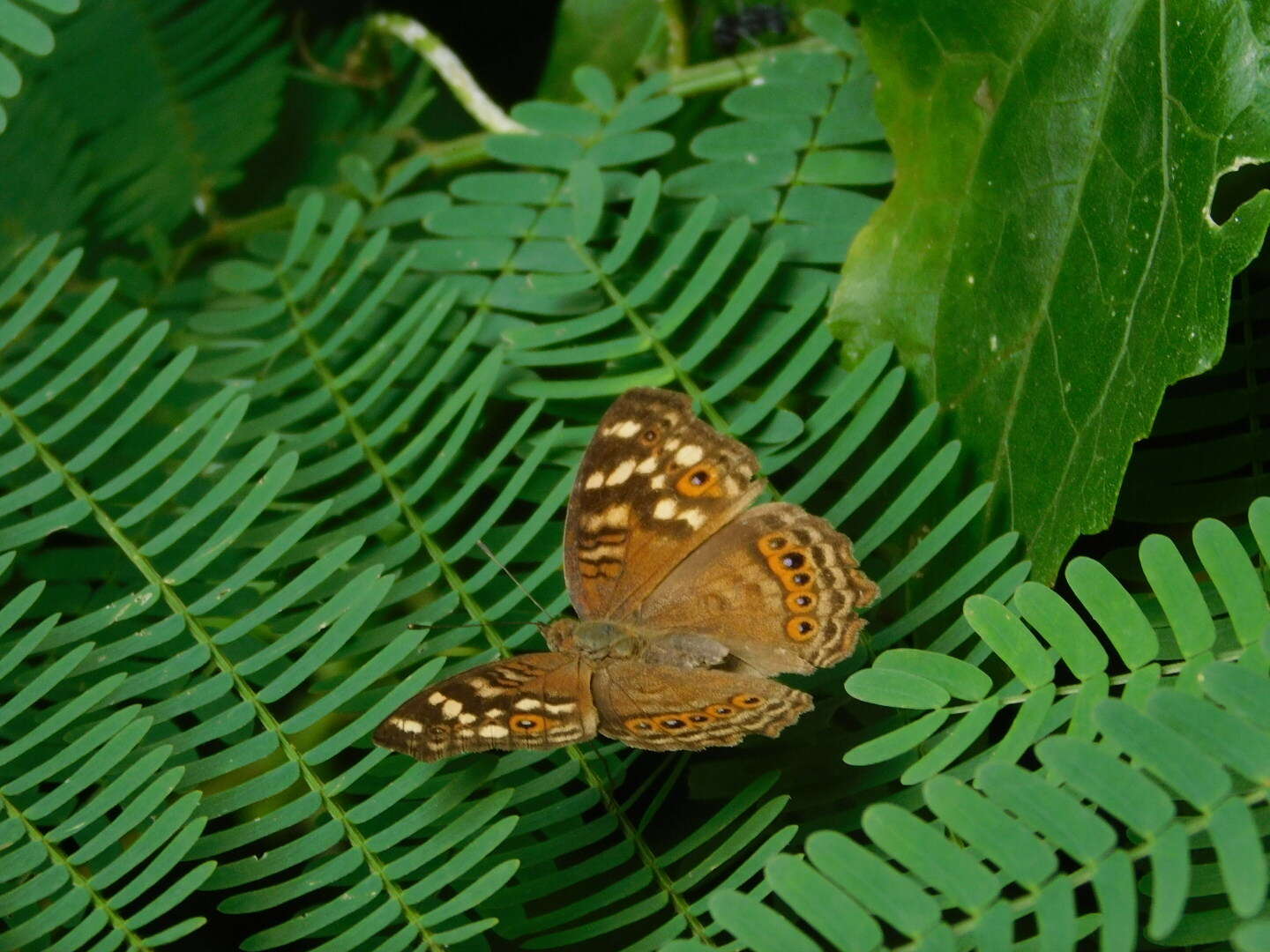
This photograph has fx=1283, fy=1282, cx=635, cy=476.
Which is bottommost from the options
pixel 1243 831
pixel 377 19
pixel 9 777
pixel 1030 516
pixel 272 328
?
pixel 1243 831

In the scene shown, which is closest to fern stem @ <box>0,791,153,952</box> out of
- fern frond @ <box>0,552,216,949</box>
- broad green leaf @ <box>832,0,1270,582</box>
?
fern frond @ <box>0,552,216,949</box>

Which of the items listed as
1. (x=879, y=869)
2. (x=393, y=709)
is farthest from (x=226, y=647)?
(x=879, y=869)

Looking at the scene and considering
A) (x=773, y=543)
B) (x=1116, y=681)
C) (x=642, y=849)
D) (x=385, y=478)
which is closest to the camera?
(x=1116, y=681)

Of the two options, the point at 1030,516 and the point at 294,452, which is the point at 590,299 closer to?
the point at 294,452

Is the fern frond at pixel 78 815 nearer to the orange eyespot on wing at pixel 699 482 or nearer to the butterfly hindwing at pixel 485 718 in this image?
the butterfly hindwing at pixel 485 718

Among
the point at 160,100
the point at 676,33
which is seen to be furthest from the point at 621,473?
the point at 160,100

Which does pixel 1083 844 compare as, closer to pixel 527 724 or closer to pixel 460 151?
pixel 527 724

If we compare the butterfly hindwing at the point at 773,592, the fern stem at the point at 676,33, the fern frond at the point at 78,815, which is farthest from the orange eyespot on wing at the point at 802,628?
the fern stem at the point at 676,33
